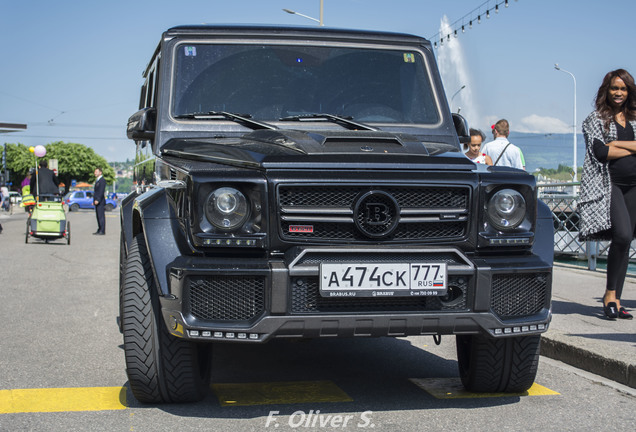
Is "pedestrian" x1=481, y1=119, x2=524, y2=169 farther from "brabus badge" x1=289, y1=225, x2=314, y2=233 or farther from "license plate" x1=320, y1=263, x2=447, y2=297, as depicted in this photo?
"brabus badge" x1=289, y1=225, x2=314, y2=233

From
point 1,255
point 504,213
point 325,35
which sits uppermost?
point 325,35

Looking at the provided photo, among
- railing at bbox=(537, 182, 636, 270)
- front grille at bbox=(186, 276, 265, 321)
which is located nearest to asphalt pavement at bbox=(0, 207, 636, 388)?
front grille at bbox=(186, 276, 265, 321)

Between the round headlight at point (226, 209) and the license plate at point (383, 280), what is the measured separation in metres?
0.46

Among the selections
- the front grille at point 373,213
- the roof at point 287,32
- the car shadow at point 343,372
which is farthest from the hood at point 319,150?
the car shadow at point 343,372

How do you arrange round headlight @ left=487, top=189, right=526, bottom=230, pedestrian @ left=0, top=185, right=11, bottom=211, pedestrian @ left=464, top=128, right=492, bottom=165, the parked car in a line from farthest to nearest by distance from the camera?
1. the parked car
2. pedestrian @ left=0, top=185, right=11, bottom=211
3. pedestrian @ left=464, top=128, right=492, bottom=165
4. round headlight @ left=487, top=189, right=526, bottom=230

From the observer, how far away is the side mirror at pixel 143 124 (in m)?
4.91

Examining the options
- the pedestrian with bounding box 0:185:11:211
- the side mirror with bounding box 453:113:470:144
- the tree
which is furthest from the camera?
the tree

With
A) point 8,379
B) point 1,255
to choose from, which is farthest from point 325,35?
point 1,255

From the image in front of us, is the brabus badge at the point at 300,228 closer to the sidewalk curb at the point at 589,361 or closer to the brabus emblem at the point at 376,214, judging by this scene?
the brabus emblem at the point at 376,214

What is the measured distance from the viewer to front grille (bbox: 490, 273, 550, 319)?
3.86 m

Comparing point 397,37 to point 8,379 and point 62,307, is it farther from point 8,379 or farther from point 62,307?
point 62,307

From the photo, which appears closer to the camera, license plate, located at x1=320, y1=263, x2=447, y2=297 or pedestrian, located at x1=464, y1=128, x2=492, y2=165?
license plate, located at x1=320, y1=263, x2=447, y2=297

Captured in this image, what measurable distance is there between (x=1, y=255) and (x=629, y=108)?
11.3m

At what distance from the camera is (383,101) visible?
210 inches
